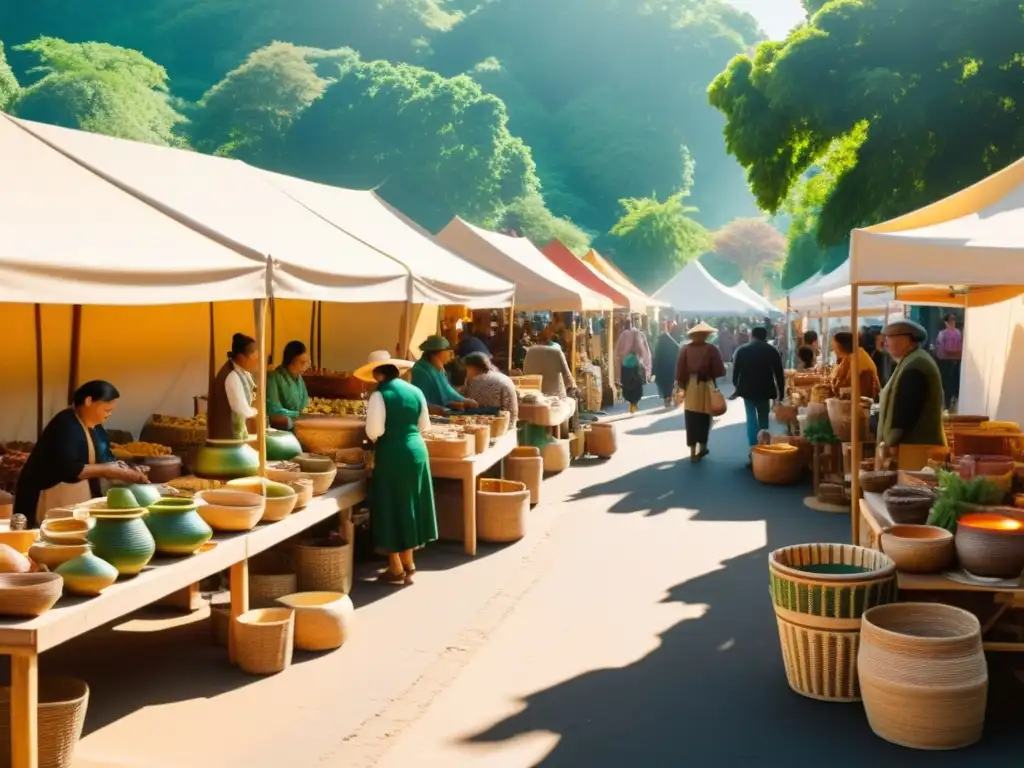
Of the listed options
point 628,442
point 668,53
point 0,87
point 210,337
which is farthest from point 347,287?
point 668,53

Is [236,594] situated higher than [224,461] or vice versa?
[224,461]

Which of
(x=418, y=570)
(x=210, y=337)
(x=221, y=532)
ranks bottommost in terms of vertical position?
(x=418, y=570)

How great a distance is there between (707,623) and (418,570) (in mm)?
2405

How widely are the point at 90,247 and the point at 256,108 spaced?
58991 millimetres

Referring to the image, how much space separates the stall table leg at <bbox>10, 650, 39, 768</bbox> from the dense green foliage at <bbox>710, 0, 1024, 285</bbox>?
14.3 m

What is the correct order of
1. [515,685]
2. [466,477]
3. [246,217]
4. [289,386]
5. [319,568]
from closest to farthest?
[515,685] → [319,568] → [246,217] → [466,477] → [289,386]

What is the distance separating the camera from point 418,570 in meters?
8.39

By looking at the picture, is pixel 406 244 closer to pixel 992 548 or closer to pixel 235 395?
pixel 235 395

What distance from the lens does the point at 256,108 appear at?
201 feet

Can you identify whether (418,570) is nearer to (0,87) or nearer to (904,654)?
(904,654)

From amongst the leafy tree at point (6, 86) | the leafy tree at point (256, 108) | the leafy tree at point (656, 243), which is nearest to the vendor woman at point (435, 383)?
the leafy tree at point (6, 86)

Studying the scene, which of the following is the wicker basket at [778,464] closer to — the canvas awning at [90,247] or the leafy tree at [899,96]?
the leafy tree at [899,96]

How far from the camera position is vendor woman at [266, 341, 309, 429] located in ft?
29.1

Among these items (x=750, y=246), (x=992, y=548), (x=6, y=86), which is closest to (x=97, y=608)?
(x=992, y=548)
